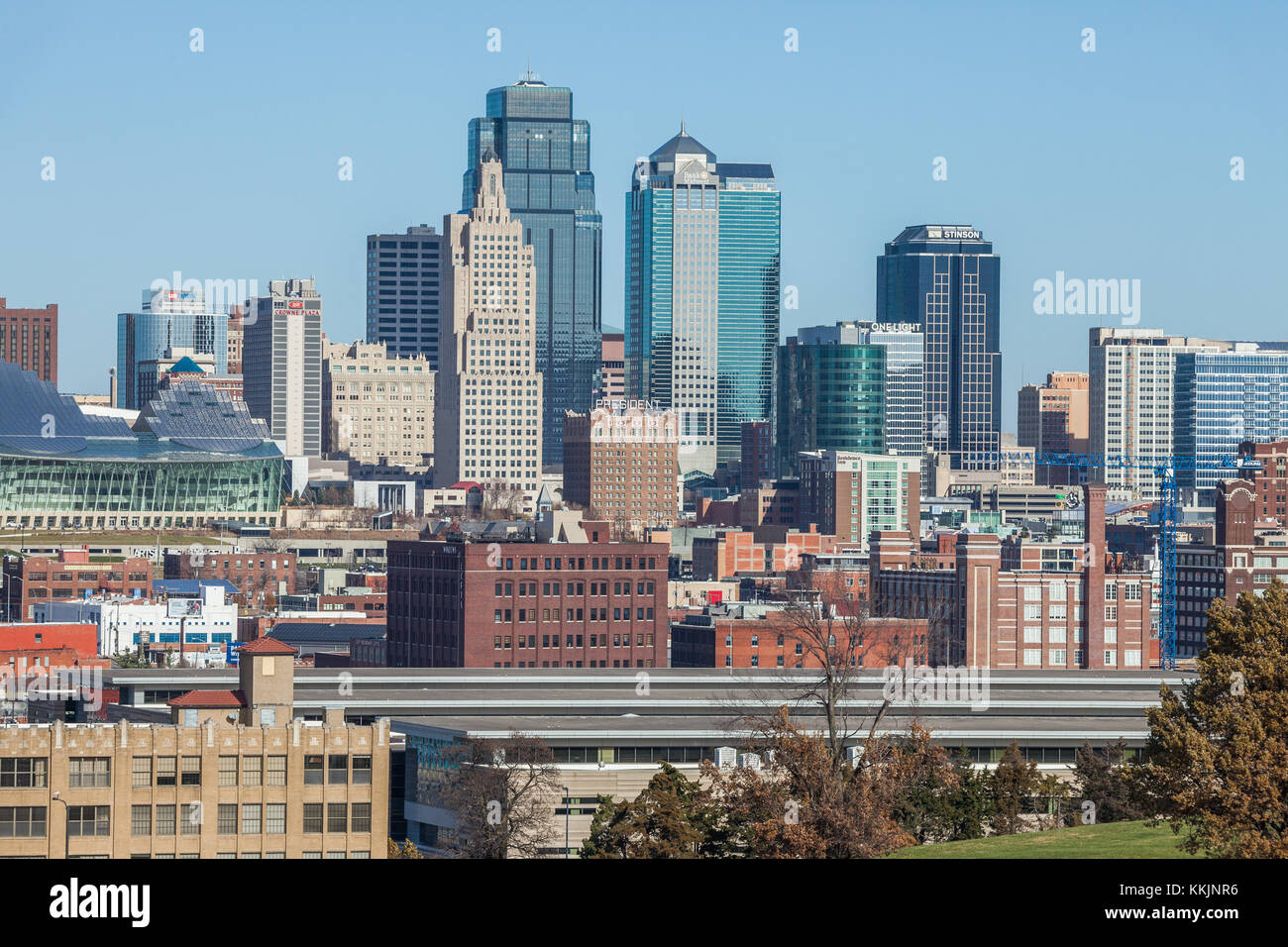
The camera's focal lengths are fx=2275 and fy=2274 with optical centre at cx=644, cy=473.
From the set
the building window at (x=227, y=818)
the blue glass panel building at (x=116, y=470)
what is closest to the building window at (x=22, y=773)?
the building window at (x=227, y=818)

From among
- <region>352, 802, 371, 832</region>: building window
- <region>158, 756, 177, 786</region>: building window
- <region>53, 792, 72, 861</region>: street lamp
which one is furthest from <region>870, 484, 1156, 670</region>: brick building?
<region>53, 792, 72, 861</region>: street lamp

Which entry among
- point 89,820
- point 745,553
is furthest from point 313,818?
point 745,553

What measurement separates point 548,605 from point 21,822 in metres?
45.8

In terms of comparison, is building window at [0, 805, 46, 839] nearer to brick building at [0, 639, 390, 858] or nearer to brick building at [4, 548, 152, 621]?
brick building at [0, 639, 390, 858]

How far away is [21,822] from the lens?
3425 cm

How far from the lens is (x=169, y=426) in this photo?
177 m

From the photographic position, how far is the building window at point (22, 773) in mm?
34188

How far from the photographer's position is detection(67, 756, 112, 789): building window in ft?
114

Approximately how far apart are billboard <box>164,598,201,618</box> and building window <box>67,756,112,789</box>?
A: 59.6 metres

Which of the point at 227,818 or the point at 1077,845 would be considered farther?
the point at 227,818

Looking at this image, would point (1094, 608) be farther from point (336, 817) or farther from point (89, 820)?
point (89, 820)

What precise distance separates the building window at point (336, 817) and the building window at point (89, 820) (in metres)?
3.50

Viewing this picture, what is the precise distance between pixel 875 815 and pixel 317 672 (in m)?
33.3
